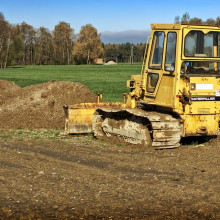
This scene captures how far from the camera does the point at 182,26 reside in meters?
10.8

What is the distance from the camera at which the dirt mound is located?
17625 mm

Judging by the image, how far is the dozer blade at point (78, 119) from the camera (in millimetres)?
13914

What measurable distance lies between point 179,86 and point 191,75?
410 mm

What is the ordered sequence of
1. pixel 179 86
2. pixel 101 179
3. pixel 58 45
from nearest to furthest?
pixel 101 179
pixel 179 86
pixel 58 45

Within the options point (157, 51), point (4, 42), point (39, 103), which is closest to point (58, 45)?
point (4, 42)

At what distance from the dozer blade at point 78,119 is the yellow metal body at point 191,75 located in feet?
10.8

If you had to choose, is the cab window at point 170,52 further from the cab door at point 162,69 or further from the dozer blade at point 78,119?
the dozer blade at point 78,119

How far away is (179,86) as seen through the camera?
10758 millimetres

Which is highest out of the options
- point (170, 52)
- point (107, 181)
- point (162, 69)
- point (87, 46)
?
point (87, 46)

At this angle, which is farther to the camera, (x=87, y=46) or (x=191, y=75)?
(x=87, y=46)

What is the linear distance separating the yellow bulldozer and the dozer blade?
242cm

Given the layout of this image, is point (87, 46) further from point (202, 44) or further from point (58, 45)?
point (202, 44)

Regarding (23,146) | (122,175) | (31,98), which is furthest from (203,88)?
(31,98)

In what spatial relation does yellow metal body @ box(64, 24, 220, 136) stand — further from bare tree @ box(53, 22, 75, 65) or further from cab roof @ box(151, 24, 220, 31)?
bare tree @ box(53, 22, 75, 65)
